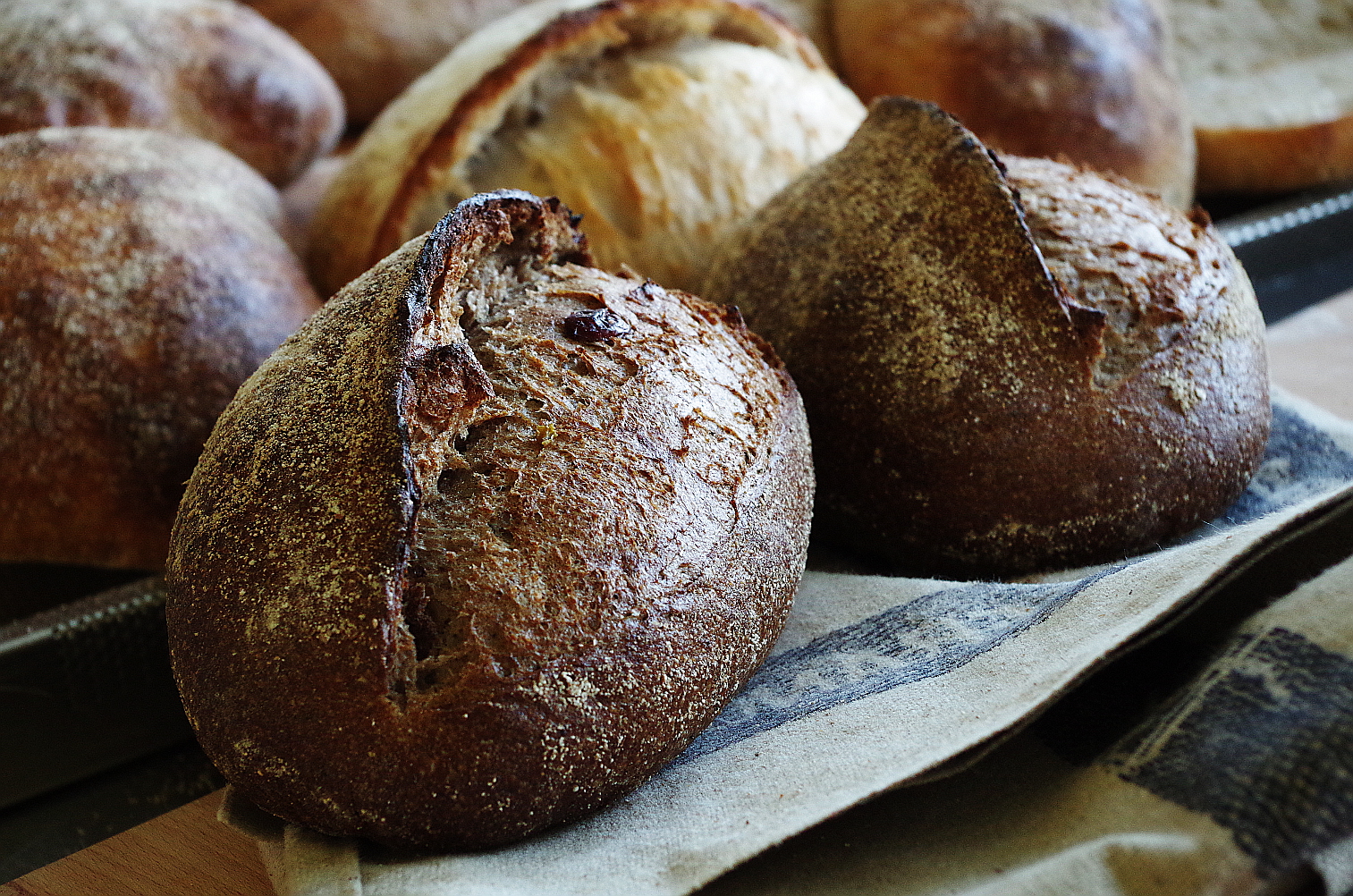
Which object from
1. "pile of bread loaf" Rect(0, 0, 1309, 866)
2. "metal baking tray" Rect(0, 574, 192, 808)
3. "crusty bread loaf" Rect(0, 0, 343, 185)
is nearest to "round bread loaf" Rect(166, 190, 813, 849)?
"pile of bread loaf" Rect(0, 0, 1309, 866)

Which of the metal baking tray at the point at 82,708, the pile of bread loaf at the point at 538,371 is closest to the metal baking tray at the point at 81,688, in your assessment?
the metal baking tray at the point at 82,708

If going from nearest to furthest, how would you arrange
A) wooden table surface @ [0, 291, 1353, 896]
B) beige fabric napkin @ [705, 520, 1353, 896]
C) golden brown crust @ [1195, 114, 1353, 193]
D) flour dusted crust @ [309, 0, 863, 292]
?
beige fabric napkin @ [705, 520, 1353, 896]
wooden table surface @ [0, 291, 1353, 896]
flour dusted crust @ [309, 0, 863, 292]
golden brown crust @ [1195, 114, 1353, 193]

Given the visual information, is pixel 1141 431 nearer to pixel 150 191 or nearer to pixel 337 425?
pixel 337 425

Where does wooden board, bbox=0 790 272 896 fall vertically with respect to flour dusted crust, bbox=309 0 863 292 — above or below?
below

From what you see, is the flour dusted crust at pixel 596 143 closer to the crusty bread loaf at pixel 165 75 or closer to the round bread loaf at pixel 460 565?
the crusty bread loaf at pixel 165 75

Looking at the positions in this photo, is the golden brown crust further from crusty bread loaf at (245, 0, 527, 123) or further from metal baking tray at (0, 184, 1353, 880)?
metal baking tray at (0, 184, 1353, 880)

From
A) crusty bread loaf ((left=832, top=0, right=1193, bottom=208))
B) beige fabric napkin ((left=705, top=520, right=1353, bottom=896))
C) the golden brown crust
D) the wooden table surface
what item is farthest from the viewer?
the golden brown crust
